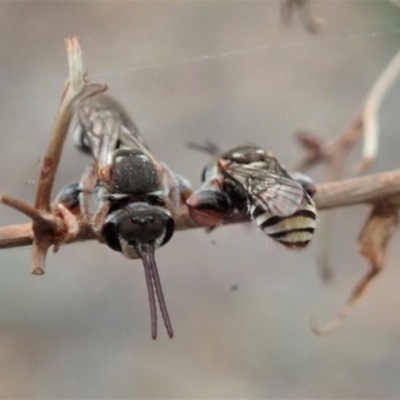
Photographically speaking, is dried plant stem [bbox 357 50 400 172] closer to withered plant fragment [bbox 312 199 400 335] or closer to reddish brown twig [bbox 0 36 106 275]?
withered plant fragment [bbox 312 199 400 335]

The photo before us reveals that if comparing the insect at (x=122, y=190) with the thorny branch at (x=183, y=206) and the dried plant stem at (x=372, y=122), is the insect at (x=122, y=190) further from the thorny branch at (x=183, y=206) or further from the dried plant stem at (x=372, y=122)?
the dried plant stem at (x=372, y=122)

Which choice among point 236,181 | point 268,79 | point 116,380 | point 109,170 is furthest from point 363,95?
point 109,170

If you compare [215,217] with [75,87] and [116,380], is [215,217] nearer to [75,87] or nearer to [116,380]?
[75,87]

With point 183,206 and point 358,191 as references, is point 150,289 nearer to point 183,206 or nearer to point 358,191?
point 183,206

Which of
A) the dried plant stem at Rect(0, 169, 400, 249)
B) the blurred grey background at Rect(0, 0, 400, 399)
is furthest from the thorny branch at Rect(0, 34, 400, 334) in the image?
the blurred grey background at Rect(0, 0, 400, 399)

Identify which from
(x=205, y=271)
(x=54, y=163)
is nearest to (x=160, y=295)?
(x=54, y=163)

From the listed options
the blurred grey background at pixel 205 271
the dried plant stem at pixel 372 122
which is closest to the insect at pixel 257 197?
the dried plant stem at pixel 372 122
